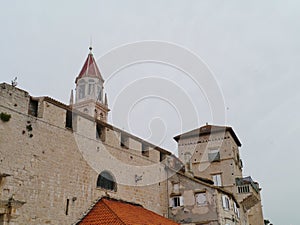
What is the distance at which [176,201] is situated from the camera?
26734 mm

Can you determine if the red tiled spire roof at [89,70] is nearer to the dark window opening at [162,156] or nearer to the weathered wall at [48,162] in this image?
the dark window opening at [162,156]

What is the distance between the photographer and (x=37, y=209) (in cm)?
1684

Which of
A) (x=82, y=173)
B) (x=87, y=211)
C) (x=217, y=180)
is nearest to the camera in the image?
(x=87, y=211)

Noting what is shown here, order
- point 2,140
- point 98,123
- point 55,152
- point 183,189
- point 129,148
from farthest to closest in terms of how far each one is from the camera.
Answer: point 183,189, point 129,148, point 98,123, point 55,152, point 2,140

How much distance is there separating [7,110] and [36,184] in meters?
3.89

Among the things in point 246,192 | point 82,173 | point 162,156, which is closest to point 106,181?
point 82,173

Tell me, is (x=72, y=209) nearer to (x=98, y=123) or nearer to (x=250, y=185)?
(x=98, y=123)

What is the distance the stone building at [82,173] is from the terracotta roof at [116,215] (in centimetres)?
47

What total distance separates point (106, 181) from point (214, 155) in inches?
602

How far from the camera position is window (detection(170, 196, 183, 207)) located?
26470 millimetres

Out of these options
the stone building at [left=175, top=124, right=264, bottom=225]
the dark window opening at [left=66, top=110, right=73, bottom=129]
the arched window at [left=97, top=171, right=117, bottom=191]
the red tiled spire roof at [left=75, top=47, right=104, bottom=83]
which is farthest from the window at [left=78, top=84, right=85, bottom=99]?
the dark window opening at [left=66, top=110, right=73, bottom=129]

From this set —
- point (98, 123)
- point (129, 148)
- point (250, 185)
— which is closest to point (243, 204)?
point (250, 185)

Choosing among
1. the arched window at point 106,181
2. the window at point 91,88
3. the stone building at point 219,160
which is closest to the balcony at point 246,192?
the stone building at point 219,160

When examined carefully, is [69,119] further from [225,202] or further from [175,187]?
[225,202]
